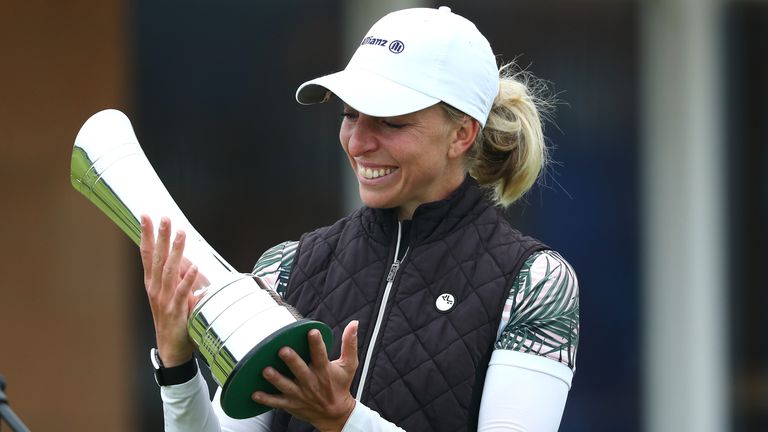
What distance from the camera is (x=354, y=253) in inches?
80.5

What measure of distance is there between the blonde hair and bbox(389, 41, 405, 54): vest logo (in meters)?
0.22

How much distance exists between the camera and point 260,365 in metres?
1.70

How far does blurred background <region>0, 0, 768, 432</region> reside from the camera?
4223 millimetres

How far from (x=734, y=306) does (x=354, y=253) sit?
162 inches

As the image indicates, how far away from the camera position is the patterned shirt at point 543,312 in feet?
6.29

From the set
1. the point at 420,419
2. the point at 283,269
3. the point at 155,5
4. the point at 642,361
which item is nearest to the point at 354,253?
the point at 283,269

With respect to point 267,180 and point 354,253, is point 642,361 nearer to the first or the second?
point 267,180

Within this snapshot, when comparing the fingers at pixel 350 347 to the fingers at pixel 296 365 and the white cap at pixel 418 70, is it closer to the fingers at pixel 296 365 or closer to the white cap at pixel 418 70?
the fingers at pixel 296 365

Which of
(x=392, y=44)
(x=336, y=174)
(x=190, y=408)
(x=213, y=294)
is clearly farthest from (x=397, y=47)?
(x=336, y=174)

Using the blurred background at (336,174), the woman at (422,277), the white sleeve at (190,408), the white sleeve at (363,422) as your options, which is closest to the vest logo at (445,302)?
the woman at (422,277)

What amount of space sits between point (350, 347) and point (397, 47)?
1.65 feet

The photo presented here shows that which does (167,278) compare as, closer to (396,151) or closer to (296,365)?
(296,365)

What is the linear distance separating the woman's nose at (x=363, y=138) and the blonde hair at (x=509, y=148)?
0.21 m

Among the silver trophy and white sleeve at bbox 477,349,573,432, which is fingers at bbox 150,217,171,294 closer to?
the silver trophy
